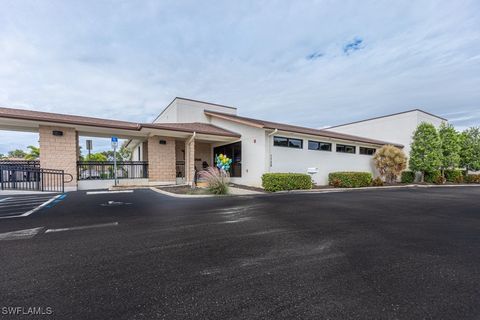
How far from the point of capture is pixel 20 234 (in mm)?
3826

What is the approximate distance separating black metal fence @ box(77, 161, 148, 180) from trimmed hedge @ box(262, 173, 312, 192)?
7692 millimetres

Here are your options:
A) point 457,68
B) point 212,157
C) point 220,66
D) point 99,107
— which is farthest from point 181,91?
point 457,68

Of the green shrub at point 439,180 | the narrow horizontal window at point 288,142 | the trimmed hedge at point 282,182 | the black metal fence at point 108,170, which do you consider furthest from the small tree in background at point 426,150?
the black metal fence at point 108,170

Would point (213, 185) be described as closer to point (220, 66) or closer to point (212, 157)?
point (212, 157)

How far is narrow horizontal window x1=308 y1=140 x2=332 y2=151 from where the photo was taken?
1412cm

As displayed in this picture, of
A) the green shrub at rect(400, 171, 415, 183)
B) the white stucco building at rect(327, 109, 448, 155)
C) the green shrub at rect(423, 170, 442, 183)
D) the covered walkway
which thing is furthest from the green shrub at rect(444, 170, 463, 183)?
the covered walkway

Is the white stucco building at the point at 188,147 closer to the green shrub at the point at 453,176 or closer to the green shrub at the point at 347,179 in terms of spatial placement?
the green shrub at the point at 347,179

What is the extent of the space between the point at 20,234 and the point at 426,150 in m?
25.0

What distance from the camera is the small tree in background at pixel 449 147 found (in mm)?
18281

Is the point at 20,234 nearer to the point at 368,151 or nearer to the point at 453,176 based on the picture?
the point at 368,151

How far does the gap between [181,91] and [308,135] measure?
12.1 m

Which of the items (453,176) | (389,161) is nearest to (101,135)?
(389,161)

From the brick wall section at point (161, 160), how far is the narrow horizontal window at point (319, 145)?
30.7ft

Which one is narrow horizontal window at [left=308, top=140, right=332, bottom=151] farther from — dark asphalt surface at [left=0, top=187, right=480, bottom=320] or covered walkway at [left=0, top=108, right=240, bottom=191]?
dark asphalt surface at [left=0, top=187, right=480, bottom=320]
